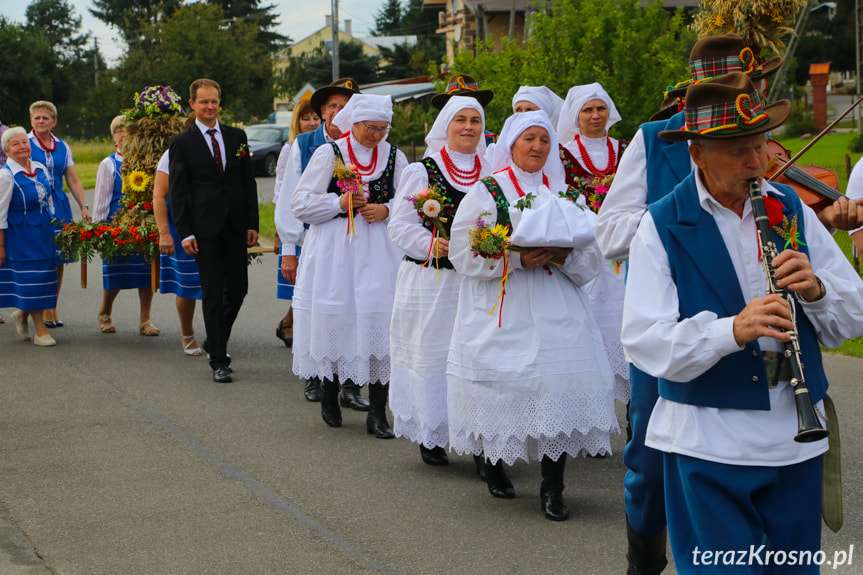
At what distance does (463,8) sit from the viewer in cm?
4541

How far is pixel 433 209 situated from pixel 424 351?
845 millimetres

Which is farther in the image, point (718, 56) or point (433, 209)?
point (433, 209)

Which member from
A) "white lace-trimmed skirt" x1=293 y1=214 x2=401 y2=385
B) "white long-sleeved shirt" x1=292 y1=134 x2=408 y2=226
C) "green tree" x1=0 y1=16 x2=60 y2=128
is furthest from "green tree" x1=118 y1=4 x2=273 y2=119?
"white lace-trimmed skirt" x1=293 y1=214 x2=401 y2=385

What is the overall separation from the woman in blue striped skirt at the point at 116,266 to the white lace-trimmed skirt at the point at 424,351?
5.41 meters

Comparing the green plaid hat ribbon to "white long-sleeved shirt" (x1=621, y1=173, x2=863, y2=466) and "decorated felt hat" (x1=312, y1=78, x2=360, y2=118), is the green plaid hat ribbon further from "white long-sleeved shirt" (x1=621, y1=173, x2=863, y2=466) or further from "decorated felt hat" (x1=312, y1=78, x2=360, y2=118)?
"decorated felt hat" (x1=312, y1=78, x2=360, y2=118)

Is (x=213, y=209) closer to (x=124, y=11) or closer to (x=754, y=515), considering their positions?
(x=754, y=515)

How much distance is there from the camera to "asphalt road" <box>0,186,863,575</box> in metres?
5.17

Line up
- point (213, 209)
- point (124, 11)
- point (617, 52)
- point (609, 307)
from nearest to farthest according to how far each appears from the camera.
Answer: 1. point (609, 307)
2. point (213, 209)
3. point (617, 52)
4. point (124, 11)

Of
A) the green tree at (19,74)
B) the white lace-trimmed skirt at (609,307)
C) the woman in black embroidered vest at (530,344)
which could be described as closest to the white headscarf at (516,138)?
the woman in black embroidered vest at (530,344)

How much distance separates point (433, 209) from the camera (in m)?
6.46

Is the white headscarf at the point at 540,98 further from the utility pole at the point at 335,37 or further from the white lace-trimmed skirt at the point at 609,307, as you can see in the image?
the utility pole at the point at 335,37

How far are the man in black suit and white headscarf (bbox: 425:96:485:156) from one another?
10.4ft

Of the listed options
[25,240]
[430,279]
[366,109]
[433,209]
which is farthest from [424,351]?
[25,240]

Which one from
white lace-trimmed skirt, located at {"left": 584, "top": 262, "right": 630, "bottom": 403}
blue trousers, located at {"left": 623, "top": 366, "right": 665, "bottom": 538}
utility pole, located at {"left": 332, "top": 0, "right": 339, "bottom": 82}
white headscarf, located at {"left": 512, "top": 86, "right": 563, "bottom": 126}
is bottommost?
blue trousers, located at {"left": 623, "top": 366, "right": 665, "bottom": 538}
